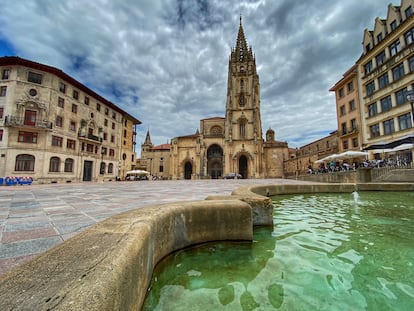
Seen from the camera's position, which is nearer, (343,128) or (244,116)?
(343,128)

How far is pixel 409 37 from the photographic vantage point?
18438 mm

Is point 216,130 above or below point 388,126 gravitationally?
above

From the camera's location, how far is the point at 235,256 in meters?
2.60

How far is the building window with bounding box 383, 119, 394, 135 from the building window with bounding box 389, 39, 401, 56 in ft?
22.8

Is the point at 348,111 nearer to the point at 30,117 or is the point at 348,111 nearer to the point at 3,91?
the point at 30,117

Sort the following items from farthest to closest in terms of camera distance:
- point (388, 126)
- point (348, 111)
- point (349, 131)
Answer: point (348, 111)
point (349, 131)
point (388, 126)

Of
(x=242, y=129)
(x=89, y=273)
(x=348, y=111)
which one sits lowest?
(x=89, y=273)

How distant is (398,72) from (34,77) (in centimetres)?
3827

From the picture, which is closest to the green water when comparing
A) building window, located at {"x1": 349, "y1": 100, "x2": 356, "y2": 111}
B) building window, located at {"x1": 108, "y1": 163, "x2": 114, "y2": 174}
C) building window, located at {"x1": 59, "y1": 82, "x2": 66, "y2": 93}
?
building window, located at {"x1": 59, "y1": 82, "x2": 66, "y2": 93}

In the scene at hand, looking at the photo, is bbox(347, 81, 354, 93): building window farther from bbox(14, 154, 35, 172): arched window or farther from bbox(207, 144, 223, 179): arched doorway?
bbox(14, 154, 35, 172): arched window

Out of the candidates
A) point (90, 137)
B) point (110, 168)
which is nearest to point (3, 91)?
point (90, 137)

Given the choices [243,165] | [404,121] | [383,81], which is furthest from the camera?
[243,165]

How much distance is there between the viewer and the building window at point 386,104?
20.4m

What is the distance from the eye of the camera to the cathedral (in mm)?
36656
